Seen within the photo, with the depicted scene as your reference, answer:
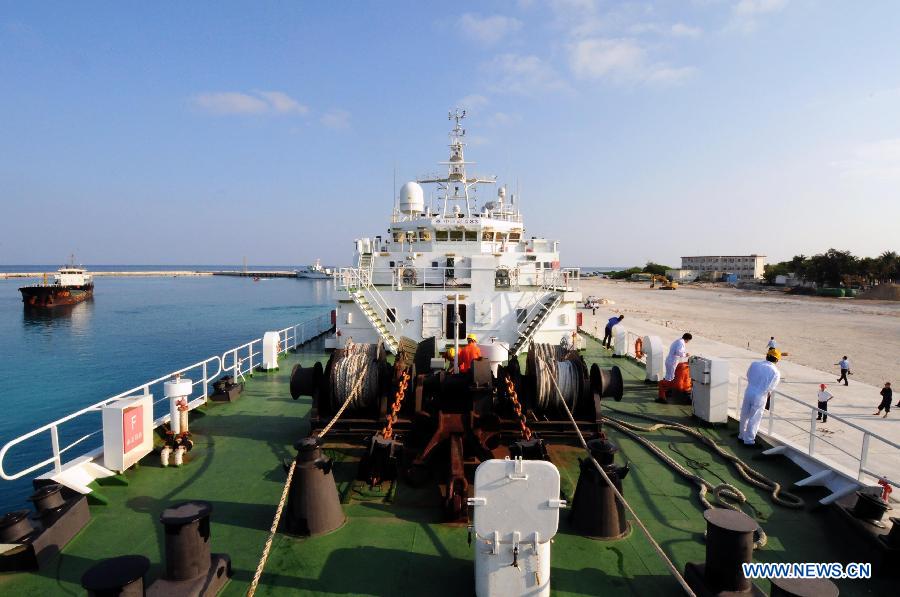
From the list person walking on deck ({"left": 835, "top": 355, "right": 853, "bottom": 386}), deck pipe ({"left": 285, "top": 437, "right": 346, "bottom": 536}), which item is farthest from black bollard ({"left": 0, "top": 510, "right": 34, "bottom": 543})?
person walking on deck ({"left": 835, "top": 355, "right": 853, "bottom": 386})

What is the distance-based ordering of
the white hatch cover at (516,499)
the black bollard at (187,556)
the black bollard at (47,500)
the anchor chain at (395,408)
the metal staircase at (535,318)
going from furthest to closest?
1. the metal staircase at (535,318)
2. the anchor chain at (395,408)
3. the black bollard at (47,500)
4. the black bollard at (187,556)
5. the white hatch cover at (516,499)

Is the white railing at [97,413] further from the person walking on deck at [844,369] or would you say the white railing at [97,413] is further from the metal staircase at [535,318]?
the person walking on deck at [844,369]

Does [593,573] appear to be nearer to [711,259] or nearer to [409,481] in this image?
[409,481]

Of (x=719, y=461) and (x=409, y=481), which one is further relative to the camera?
(x=719, y=461)

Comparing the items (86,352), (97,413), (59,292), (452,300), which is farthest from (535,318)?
(59,292)

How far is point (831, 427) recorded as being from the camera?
1262 centimetres

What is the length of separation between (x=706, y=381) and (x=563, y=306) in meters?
6.73

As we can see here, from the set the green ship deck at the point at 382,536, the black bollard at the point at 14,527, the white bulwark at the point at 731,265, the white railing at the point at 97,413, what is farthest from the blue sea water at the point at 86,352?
the white bulwark at the point at 731,265

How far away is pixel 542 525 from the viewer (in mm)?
3617

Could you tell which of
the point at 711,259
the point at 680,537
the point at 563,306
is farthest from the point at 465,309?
the point at 711,259

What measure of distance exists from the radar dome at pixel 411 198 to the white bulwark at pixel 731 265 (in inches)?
5555

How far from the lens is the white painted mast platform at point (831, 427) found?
627 centimetres

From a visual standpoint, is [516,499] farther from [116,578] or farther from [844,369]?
[844,369]

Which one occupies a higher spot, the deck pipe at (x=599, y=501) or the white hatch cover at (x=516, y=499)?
the white hatch cover at (x=516, y=499)
